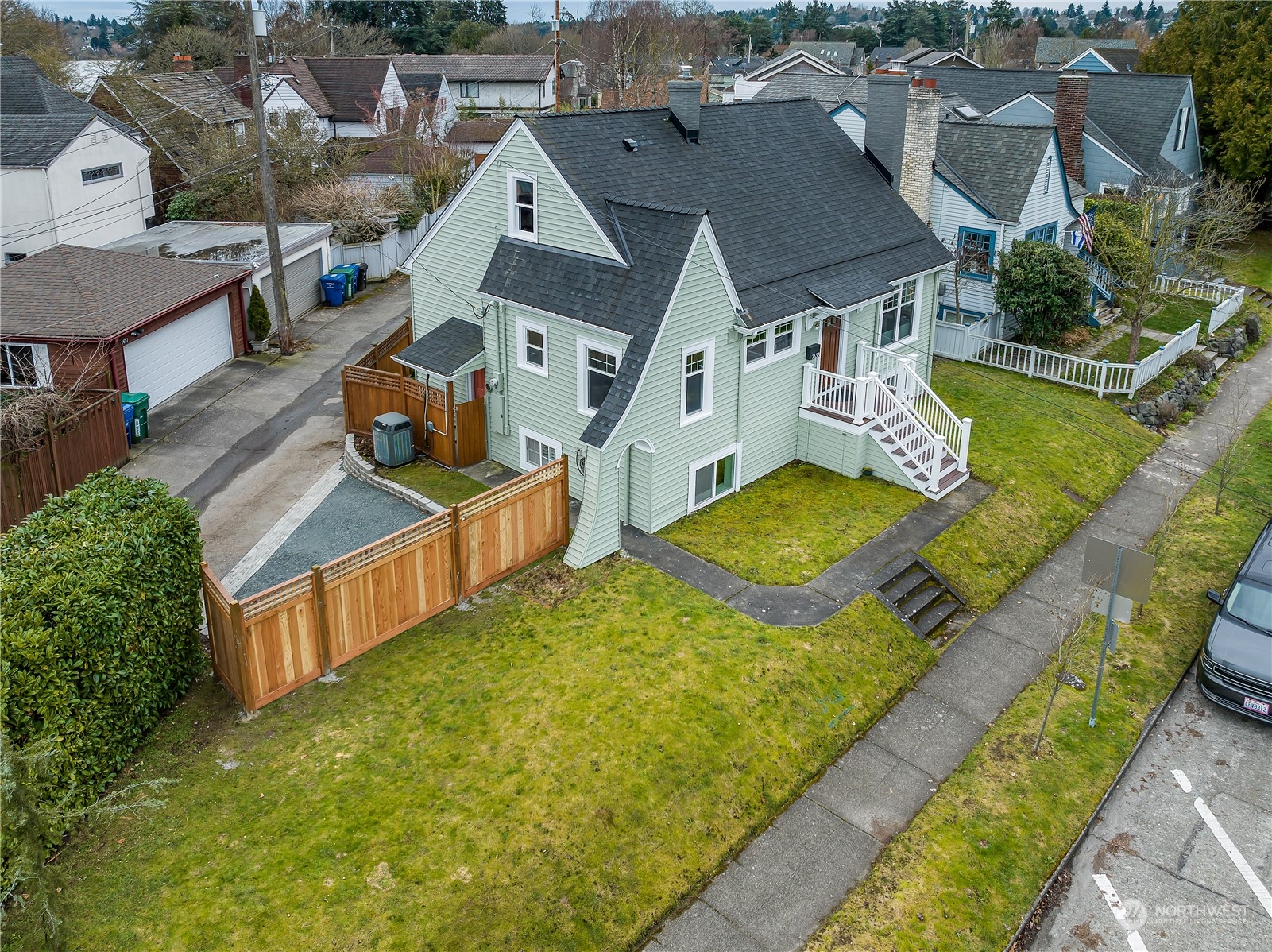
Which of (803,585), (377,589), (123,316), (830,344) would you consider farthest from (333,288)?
(803,585)

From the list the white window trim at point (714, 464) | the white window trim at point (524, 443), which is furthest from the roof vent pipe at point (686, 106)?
the white window trim at point (524, 443)

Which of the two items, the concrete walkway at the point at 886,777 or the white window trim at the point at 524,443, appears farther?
the white window trim at the point at 524,443

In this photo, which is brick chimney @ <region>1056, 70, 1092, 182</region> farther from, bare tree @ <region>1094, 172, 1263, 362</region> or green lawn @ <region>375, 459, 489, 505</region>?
green lawn @ <region>375, 459, 489, 505</region>

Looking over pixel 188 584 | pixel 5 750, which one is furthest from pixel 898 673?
pixel 5 750

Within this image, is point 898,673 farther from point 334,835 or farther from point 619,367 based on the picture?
point 334,835

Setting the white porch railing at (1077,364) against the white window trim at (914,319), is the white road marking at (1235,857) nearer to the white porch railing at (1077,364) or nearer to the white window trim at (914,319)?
the white window trim at (914,319)

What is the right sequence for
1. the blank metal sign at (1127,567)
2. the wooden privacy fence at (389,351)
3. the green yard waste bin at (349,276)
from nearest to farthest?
the blank metal sign at (1127,567), the wooden privacy fence at (389,351), the green yard waste bin at (349,276)

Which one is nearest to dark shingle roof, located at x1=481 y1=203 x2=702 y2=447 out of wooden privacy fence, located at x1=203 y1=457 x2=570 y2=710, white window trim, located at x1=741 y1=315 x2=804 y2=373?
wooden privacy fence, located at x1=203 y1=457 x2=570 y2=710
